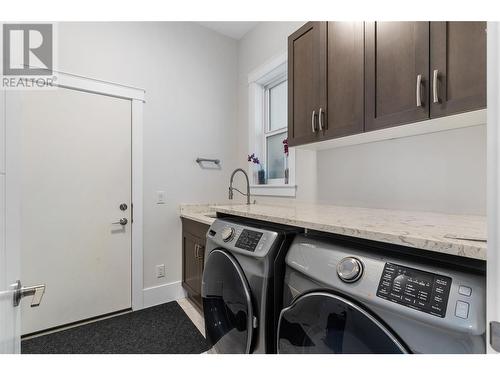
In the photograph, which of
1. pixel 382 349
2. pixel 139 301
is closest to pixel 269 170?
pixel 139 301

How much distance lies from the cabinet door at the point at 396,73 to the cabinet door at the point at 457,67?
0.04 meters

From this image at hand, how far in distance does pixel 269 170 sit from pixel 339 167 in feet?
2.95

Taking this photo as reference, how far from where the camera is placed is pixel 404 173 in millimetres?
1395

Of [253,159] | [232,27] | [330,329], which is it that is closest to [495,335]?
[330,329]

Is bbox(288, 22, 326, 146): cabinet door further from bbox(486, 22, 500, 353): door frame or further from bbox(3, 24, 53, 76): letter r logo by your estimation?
bbox(3, 24, 53, 76): letter r logo

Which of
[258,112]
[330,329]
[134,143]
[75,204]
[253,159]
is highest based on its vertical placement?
[258,112]

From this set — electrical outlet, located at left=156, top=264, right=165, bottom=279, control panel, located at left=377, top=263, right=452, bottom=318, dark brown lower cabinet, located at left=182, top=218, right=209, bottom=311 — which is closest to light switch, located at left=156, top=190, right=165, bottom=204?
dark brown lower cabinet, located at left=182, top=218, right=209, bottom=311

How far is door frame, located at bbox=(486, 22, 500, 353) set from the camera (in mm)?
360

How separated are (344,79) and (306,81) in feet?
1.04

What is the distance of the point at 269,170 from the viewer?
2545 millimetres

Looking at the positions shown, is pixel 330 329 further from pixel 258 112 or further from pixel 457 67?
pixel 258 112

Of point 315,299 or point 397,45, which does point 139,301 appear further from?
point 397,45

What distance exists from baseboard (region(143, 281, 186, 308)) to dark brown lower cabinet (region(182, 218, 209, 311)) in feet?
0.32

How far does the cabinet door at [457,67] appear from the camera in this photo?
2.76 feet
